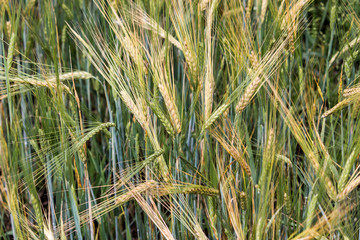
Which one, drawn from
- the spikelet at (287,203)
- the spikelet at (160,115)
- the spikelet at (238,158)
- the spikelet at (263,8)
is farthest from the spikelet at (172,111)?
the spikelet at (263,8)

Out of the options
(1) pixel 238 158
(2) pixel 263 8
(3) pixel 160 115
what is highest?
(2) pixel 263 8

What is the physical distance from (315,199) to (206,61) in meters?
0.36

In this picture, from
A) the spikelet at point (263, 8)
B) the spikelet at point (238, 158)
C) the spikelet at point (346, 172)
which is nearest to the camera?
the spikelet at point (346, 172)

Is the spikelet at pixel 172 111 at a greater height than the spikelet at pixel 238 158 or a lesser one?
greater

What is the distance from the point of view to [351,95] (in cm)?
99

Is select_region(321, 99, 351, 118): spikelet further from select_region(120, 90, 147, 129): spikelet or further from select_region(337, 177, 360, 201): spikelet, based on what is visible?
select_region(120, 90, 147, 129): spikelet

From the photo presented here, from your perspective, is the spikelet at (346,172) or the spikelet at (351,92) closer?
the spikelet at (346,172)

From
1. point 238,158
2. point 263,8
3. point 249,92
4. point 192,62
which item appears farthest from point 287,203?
point 263,8

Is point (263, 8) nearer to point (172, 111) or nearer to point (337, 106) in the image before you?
point (337, 106)

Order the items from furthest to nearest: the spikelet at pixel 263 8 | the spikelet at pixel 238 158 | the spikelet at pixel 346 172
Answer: the spikelet at pixel 263 8 < the spikelet at pixel 238 158 < the spikelet at pixel 346 172

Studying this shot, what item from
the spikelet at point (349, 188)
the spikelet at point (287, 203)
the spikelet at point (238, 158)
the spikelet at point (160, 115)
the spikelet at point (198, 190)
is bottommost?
the spikelet at point (287, 203)

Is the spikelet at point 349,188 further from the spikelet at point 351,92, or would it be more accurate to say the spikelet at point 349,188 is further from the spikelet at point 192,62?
the spikelet at point 192,62

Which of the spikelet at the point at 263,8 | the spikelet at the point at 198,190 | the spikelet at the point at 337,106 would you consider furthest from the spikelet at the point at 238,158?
the spikelet at the point at 263,8

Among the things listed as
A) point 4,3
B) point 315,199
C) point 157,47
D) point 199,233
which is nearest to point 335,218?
point 315,199
